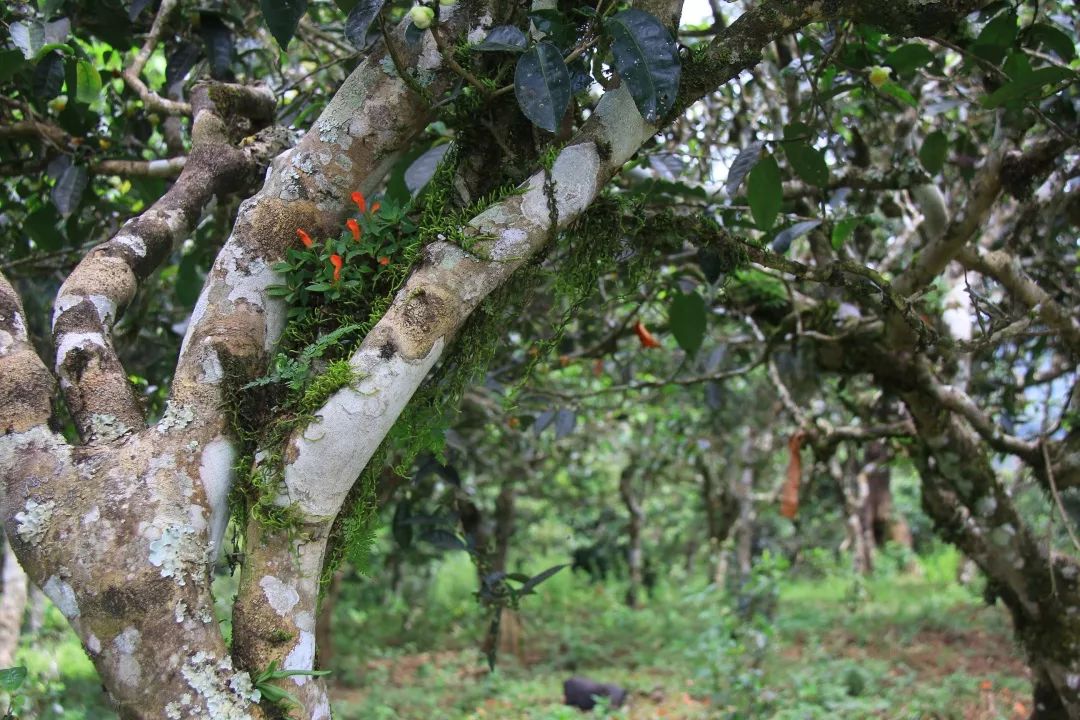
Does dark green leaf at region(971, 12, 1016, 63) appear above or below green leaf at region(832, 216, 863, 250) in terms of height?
above

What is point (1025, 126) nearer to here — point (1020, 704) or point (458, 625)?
point (1020, 704)

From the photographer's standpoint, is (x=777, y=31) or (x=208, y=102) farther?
(x=208, y=102)

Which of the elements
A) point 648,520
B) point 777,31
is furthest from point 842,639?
point 777,31

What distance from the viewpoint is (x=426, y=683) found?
651 centimetres

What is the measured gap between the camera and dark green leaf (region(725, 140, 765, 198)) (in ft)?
7.77

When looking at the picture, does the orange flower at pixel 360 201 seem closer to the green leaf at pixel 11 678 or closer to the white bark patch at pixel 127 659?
the white bark patch at pixel 127 659

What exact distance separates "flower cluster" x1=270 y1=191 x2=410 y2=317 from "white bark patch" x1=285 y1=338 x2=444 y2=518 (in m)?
0.21

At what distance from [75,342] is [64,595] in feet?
1.37

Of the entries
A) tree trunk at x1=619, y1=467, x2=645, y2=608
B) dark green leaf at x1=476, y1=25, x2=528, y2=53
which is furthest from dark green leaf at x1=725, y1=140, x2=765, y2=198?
tree trunk at x1=619, y1=467, x2=645, y2=608

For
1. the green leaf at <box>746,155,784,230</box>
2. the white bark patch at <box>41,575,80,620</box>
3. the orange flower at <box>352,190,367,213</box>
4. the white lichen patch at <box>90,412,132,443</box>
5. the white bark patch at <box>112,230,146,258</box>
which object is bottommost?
the white bark patch at <box>41,575,80,620</box>

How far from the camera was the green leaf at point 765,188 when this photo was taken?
2324 millimetres

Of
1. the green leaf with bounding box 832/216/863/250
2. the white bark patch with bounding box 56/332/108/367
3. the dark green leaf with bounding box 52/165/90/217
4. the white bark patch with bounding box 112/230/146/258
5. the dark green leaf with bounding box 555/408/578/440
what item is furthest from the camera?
the dark green leaf with bounding box 555/408/578/440

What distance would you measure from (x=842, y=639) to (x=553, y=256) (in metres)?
5.82

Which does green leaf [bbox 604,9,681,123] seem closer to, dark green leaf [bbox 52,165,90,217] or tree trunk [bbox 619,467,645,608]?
dark green leaf [bbox 52,165,90,217]
